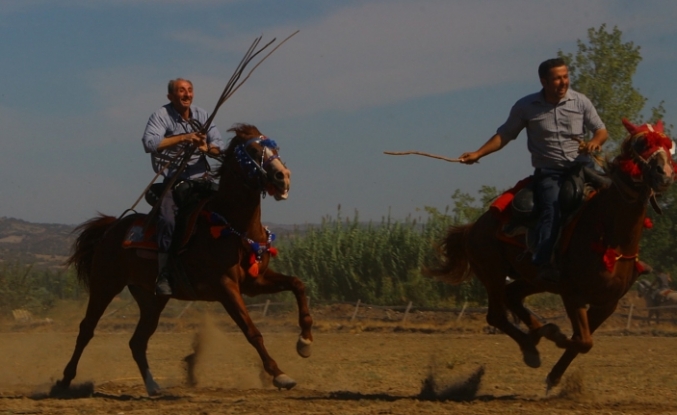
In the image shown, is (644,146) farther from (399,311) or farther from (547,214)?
(399,311)

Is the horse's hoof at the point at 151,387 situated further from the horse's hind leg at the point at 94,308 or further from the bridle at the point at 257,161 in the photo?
the bridle at the point at 257,161

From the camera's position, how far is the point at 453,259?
35.0 ft

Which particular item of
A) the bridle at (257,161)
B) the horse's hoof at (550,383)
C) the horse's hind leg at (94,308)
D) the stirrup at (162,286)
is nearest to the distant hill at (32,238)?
→ the horse's hind leg at (94,308)

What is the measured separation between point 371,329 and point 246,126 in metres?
14.5

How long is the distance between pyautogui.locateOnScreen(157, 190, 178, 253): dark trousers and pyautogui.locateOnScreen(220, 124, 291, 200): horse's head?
0.75m

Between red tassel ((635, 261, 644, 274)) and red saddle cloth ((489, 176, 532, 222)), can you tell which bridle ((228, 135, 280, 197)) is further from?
red tassel ((635, 261, 644, 274))

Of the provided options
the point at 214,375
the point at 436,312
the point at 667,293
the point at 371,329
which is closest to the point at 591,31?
the point at 667,293

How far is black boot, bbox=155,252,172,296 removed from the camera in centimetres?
952

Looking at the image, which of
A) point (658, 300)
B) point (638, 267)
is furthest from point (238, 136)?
point (658, 300)

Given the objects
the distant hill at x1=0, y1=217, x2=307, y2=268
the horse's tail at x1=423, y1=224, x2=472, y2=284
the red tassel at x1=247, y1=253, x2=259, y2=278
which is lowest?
the distant hill at x1=0, y1=217, x2=307, y2=268

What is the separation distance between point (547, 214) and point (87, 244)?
5.43 meters

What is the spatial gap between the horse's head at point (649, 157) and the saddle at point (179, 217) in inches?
163

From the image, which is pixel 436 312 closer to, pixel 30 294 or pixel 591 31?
pixel 30 294

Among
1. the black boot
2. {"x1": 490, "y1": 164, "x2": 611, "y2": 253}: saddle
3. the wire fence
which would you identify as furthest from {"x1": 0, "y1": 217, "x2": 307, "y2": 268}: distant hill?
{"x1": 490, "y1": 164, "x2": 611, "y2": 253}: saddle
